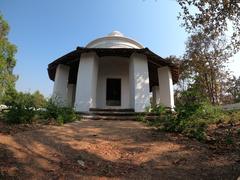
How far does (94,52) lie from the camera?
13758mm

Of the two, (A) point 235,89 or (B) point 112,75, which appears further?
(A) point 235,89

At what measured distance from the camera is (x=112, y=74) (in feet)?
54.5

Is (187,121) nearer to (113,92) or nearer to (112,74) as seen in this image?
(113,92)

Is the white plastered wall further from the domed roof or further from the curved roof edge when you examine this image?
the curved roof edge

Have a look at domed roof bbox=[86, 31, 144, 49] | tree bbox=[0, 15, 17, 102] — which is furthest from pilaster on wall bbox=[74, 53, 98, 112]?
tree bbox=[0, 15, 17, 102]

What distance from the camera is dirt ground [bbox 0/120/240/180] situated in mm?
4156

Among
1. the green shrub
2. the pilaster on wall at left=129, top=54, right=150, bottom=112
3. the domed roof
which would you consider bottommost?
the green shrub

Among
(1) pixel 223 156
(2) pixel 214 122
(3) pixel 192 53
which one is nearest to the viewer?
(1) pixel 223 156

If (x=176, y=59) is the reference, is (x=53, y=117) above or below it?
below

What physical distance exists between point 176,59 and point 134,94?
647 inches

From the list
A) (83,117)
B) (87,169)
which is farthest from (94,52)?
(87,169)

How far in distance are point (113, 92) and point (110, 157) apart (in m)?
11.4

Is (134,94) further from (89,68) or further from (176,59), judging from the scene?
(176,59)

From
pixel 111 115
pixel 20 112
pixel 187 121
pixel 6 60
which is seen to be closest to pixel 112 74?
pixel 111 115
